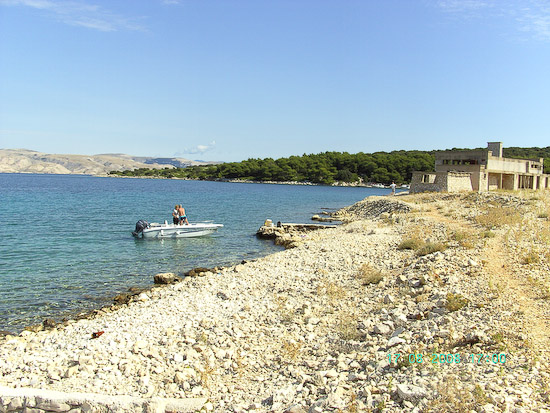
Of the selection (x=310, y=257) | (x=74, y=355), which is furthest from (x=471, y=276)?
(x=74, y=355)

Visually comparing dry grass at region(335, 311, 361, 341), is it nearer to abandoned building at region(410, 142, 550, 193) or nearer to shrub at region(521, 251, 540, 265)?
shrub at region(521, 251, 540, 265)

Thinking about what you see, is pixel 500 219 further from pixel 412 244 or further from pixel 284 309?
pixel 284 309

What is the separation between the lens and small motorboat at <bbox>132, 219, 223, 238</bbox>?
31.4 meters

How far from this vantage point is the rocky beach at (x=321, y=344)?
7.13 metres

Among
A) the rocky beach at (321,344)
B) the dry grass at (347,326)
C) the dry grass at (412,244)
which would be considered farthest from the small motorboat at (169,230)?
the dry grass at (347,326)

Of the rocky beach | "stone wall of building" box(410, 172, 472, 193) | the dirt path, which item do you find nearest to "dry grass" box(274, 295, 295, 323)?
the rocky beach

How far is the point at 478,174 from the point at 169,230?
1380 inches

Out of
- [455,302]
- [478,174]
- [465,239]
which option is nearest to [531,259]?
[465,239]

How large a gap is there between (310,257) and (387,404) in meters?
13.1

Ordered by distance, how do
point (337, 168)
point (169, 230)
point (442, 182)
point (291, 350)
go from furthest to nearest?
1. point (337, 168)
2. point (442, 182)
3. point (169, 230)
4. point (291, 350)

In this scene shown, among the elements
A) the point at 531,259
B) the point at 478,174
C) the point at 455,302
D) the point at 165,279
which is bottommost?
the point at 165,279

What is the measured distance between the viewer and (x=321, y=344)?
9.88 m

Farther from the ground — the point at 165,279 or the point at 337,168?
the point at 337,168
